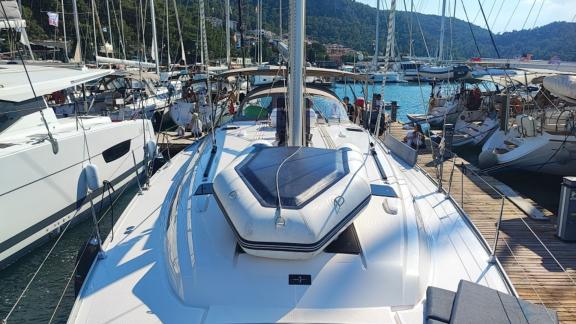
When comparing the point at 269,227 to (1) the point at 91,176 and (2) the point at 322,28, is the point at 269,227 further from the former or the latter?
(2) the point at 322,28

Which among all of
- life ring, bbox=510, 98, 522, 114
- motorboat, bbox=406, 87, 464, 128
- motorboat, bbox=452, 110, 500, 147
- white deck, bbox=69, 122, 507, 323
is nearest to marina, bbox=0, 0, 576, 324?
white deck, bbox=69, 122, 507, 323

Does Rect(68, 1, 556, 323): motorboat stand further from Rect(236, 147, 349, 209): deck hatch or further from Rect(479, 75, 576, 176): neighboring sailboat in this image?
Rect(479, 75, 576, 176): neighboring sailboat

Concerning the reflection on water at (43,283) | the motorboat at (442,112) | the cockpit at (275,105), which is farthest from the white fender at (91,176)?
the motorboat at (442,112)

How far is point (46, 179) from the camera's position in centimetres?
629

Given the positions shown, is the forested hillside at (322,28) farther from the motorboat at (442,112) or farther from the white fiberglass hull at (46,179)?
the white fiberglass hull at (46,179)

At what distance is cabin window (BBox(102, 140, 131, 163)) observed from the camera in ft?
26.8

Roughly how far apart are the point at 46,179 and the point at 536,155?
424 inches

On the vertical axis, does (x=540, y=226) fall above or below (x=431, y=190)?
below

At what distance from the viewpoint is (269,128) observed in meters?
6.19

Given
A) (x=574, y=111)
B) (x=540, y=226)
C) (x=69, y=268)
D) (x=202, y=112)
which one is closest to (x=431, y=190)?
(x=540, y=226)

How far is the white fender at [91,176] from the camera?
719 centimetres

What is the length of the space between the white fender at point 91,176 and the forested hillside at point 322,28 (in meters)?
13.3

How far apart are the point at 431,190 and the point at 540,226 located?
113 inches

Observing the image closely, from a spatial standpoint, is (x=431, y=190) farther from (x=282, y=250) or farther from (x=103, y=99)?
(x=103, y=99)
